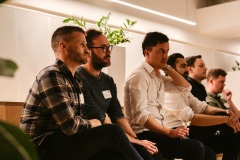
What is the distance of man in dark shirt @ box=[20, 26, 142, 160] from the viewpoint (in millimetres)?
1826

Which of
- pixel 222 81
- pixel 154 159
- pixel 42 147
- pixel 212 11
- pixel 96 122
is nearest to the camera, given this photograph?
pixel 42 147

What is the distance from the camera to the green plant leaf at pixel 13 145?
23 cm

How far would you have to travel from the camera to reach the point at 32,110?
6.24 feet

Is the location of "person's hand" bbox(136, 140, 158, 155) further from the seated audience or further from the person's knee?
the seated audience

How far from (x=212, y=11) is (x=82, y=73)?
433 centimetres

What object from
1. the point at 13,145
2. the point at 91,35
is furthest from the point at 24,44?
the point at 13,145

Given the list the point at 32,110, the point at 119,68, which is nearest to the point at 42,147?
the point at 32,110

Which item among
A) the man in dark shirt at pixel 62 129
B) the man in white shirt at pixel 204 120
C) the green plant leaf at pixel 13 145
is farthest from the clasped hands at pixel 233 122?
the green plant leaf at pixel 13 145

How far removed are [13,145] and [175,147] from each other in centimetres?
252

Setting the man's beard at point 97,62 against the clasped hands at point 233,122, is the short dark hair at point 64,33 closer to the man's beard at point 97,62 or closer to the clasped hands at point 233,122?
the man's beard at point 97,62

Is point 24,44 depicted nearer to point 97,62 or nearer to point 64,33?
point 97,62

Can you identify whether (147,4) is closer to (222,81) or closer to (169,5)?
(169,5)

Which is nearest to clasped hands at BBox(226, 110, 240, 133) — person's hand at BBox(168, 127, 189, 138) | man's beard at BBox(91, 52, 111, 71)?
person's hand at BBox(168, 127, 189, 138)

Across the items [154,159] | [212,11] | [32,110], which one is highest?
[212,11]
